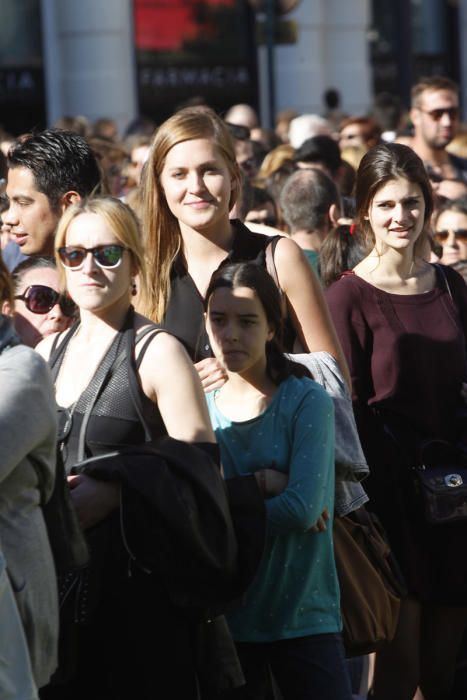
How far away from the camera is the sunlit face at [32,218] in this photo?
5086 mm

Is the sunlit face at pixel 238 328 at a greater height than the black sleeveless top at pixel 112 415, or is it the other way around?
the sunlit face at pixel 238 328

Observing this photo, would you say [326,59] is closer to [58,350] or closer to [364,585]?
[364,585]

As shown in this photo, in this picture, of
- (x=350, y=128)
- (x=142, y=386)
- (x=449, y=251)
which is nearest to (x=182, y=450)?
(x=142, y=386)

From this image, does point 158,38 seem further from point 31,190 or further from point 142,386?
point 142,386

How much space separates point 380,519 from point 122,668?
1.57 meters

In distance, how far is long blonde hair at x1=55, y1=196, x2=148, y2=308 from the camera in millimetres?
3939

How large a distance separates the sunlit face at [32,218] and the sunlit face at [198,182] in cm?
64

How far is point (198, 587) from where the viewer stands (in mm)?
3629

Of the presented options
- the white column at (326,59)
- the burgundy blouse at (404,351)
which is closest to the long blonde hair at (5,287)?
the burgundy blouse at (404,351)

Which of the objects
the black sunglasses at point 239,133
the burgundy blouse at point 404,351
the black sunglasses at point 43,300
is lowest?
the burgundy blouse at point 404,351

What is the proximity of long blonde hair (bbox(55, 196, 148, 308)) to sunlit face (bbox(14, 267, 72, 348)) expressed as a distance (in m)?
0.70

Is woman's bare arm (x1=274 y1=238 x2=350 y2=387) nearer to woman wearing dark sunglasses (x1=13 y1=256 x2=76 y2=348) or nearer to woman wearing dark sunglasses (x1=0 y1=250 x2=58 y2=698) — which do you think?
woman wearing dark sunglasses (x1=13 y1=256 x2=76 y2=348)

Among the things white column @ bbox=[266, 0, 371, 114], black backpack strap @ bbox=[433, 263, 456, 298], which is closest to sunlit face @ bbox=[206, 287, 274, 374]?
black backpack strap @ bbox=[433, 263, 456, 298]

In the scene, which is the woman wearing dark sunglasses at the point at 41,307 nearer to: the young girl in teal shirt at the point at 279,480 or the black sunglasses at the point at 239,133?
the young girl in teal shirt at the point at 279,480
